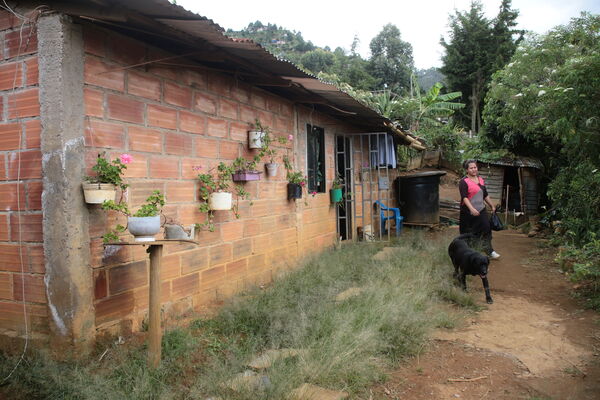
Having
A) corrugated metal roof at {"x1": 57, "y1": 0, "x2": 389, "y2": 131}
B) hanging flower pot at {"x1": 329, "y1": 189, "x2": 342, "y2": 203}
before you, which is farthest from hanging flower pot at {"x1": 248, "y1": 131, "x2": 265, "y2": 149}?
hanging flower pot at {"x1": 329, "y1": 189, "x2": 342, "y2": 203}

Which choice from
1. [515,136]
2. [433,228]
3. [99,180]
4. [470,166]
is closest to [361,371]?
[99,180]

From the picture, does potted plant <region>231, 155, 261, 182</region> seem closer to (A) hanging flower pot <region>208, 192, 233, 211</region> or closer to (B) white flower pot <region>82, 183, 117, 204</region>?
(A) hanging flower pot <region>208, 192, 233, 211</region>

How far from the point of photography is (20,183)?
3.00m

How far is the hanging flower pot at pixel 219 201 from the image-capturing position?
4223mm

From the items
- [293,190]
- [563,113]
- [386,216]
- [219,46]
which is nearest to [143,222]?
[219,46]

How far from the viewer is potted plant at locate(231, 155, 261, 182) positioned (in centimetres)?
473

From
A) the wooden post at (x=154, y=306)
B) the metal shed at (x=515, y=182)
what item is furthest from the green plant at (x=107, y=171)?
the metal shed at (x=515, y=182)

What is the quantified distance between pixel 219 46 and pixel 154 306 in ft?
7.92

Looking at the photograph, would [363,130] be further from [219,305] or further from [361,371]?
[361,371]

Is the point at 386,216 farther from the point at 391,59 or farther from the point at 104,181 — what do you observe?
the point at 391,59

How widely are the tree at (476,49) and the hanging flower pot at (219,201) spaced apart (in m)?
21.1

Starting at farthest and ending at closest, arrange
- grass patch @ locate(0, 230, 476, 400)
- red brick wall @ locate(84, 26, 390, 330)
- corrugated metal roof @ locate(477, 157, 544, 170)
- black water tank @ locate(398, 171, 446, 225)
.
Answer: corrugated metal roof @ locate(477, 157, 544, 170)
black water tank @ locate(398, 171, 446, 225)
red brick wall @ locate(84, 26, 390, 330)
grass patch @ locate(0, 230, 476, 400)

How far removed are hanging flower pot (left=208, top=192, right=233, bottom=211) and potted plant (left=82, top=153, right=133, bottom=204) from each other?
119 cm

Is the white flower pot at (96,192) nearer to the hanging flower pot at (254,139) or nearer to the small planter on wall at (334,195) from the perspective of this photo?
the hanging flower pot at (254,139)
